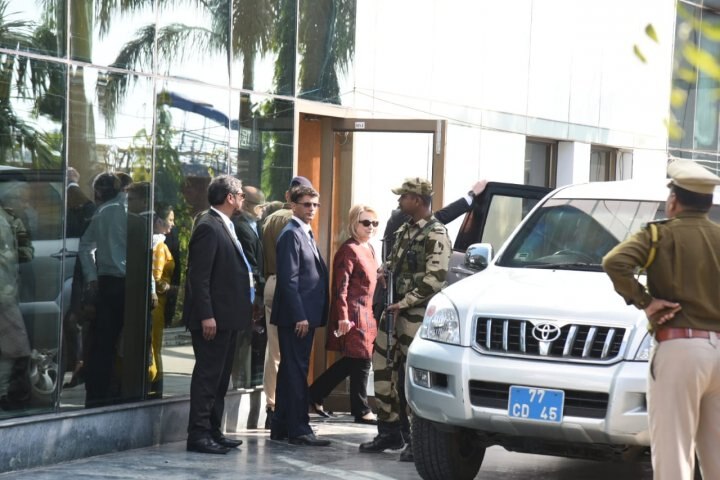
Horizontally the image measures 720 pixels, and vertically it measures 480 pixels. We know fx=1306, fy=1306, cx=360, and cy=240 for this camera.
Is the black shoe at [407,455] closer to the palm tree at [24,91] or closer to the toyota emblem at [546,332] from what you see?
the toyota emblem at [546,332]

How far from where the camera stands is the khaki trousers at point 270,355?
10.6m

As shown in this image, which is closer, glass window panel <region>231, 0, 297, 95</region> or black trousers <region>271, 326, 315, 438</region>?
black trousers <region>271, 326, 315, 438</region>

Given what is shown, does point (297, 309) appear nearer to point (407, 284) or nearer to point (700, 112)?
point (407, 284)

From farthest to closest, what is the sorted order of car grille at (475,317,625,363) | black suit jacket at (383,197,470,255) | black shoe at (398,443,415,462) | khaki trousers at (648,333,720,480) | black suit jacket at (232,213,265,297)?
black suit jacket at (232,213,265,297), black suit jacket at (383,197,470,255), black shoe at (398,443,415,462), car grille at (475,317,625,363), khaki trousers at (648,333,720,480)

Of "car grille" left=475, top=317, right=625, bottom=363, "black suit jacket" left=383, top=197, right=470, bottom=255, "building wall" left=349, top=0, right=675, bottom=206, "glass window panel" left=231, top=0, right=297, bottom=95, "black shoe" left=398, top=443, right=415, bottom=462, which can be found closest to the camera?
"car grille" left=475, top=317, right=625, bottom=363

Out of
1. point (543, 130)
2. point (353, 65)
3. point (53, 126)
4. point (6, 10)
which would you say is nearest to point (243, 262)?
point (53, 126)

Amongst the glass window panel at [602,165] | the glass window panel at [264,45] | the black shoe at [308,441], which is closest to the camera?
the black shoe at [308,441]

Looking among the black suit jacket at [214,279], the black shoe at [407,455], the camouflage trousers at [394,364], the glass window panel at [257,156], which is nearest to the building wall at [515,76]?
the glass window panel at [257,156]

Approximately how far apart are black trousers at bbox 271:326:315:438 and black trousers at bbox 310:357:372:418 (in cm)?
132

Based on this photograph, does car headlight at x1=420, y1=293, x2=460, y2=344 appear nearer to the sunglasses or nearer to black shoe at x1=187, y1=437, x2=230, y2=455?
black shoe at x1=187, y1=437, x2=230, y2=455

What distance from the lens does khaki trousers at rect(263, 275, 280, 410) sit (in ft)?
34.8

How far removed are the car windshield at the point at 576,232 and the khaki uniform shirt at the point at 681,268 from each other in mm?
2325

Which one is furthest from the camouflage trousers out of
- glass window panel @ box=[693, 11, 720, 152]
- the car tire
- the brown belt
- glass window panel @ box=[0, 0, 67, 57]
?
glass window panel @ box=[693, 11, 720, 152]

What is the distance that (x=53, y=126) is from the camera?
28.1ft
